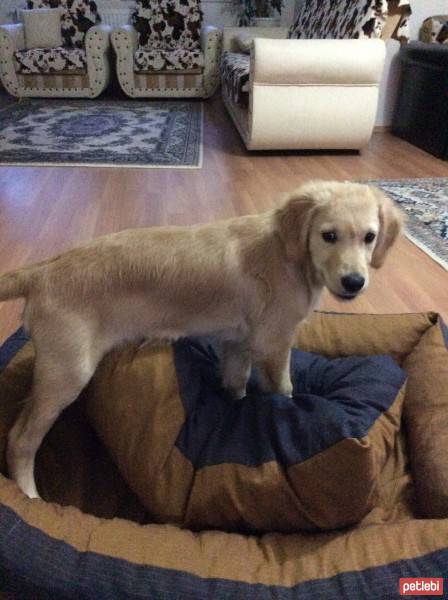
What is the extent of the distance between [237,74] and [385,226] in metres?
3.40

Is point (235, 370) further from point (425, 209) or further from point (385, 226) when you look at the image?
point (425, 209)

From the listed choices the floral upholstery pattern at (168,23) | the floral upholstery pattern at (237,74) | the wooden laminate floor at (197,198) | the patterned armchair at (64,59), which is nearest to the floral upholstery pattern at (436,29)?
the wooden laminate floor at (197,198)

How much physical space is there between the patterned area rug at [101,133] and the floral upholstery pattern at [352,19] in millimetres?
1447

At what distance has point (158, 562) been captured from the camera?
37.2 inches

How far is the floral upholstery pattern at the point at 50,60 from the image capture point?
Result: 5.55m

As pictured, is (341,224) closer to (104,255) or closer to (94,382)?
A: (104,255)

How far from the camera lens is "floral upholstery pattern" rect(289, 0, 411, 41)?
3.63 m

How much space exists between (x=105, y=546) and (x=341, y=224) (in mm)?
869

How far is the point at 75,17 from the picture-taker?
234 inches

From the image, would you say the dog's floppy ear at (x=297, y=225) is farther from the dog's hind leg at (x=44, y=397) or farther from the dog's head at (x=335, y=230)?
the dog's hind leg at (x=44, y=397)

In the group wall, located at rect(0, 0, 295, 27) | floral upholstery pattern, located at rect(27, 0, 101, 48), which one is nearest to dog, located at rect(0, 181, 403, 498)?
floral upholstery pattern, located at rect(27, 0, 101, 48)

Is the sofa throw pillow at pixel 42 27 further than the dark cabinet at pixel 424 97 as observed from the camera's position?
Yes

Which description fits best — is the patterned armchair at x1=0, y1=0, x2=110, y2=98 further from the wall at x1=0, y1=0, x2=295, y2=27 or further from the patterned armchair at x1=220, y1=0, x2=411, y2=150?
the patterned armchair at x1=220, y1=0, x2=411, y2=150

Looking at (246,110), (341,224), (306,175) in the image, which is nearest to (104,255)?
→ (341,224)
